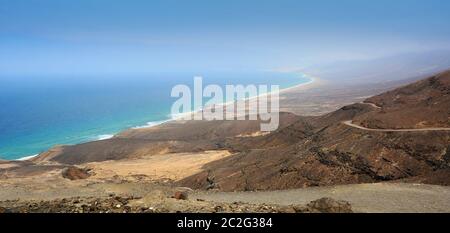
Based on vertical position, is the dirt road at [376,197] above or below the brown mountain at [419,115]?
below

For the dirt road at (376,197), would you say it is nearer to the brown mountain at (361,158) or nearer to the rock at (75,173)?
the brown mountain at (361,158)

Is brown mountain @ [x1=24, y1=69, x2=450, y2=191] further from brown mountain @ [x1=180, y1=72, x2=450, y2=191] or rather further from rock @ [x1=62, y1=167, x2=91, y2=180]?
rock @ [x1=62, y1=167, x2=91, y2=180]

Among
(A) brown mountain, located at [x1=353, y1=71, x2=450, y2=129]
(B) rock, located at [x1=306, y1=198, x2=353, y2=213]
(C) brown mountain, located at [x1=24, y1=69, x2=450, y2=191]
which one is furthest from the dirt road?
(A) brown mountain, located at [x1=353, y1=71, x2=450, y2=129]

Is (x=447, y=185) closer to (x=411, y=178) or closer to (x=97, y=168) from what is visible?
(x=411, y=178)

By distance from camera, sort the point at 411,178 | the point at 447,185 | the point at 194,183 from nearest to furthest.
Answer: the point at 447,185 < the point at 411,178 < the point at 194,183

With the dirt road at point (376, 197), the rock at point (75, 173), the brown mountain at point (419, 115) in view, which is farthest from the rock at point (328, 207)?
the rock at point (75, 173)

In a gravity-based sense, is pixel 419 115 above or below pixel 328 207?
above

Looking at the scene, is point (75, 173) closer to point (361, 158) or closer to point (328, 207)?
point (361, 158)

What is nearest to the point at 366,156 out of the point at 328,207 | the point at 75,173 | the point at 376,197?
the point at 376,197
